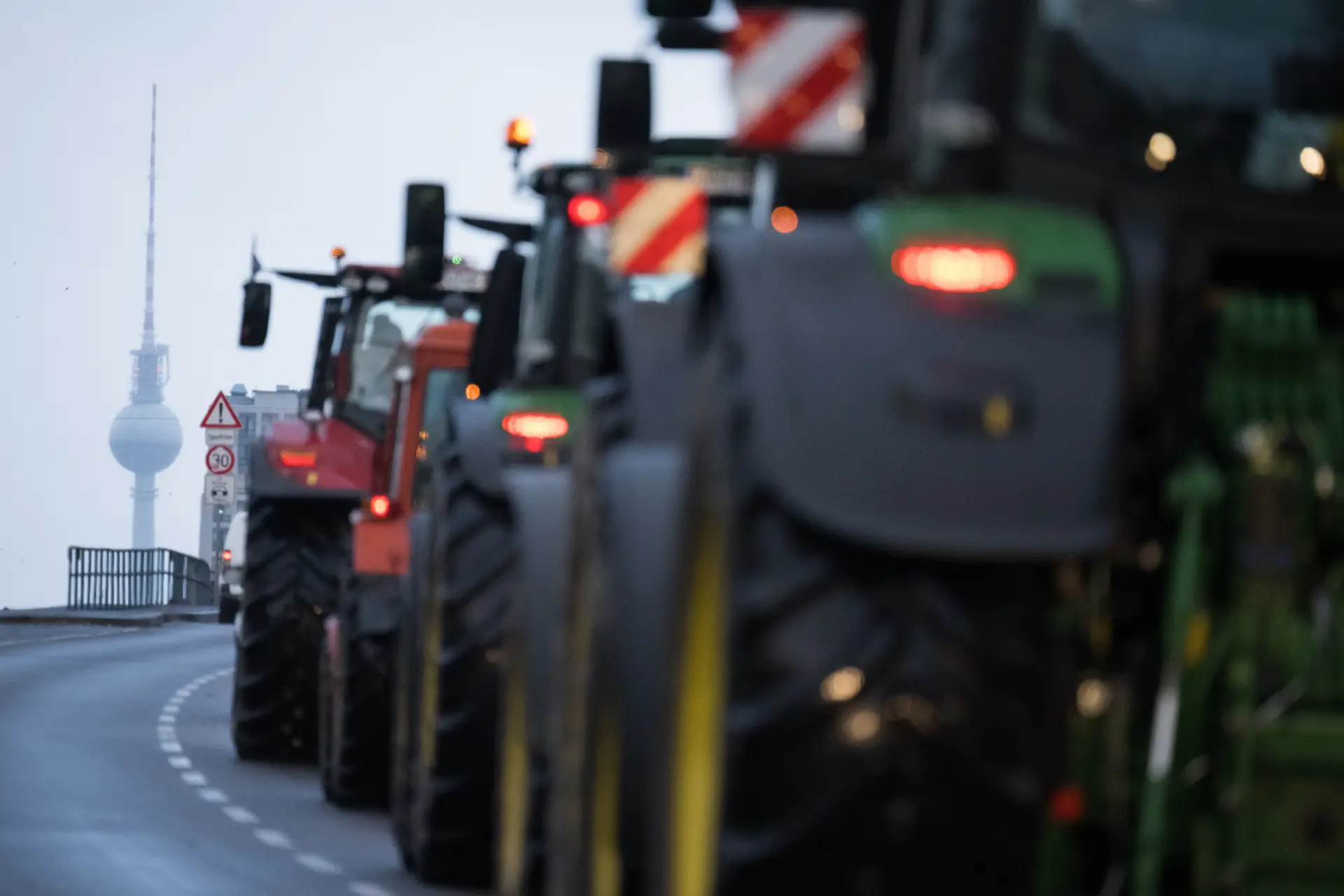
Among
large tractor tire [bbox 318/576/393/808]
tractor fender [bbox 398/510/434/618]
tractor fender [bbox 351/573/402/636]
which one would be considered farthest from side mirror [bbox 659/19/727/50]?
large tractor tire [bbox 318/576/393/808]

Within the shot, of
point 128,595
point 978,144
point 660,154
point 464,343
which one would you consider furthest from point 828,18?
point 128,595

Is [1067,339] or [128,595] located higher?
[1067,339]

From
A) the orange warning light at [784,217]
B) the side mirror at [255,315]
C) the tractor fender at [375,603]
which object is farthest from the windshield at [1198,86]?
the side mirror at [255,315]

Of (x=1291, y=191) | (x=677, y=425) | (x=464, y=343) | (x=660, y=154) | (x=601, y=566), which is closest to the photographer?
(x=1291, y=191)

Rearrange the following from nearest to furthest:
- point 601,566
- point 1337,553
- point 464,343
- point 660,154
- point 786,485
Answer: point 786,485 < point 1337,553 < point 601,566 < point 660,154 < point 464,343

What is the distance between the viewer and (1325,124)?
5633 mm

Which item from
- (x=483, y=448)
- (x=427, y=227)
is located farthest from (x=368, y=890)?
(x=427, y=227)

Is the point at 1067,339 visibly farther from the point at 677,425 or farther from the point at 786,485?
the point at 677,425

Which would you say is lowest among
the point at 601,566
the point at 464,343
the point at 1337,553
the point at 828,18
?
the point at 464,343

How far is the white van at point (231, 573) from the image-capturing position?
126ft

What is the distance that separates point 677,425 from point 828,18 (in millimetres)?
1616

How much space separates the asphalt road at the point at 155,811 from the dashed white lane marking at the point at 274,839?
0.05 ft

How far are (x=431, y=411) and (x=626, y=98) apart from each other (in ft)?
30.9

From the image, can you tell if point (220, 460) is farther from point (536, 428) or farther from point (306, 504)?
point (536, 428)
